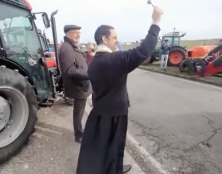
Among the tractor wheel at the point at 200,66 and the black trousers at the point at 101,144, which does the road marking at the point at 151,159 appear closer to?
the black trousers at the point at 101,144

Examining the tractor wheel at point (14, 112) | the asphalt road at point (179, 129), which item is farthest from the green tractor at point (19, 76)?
the asphalt road at point (179, 129)

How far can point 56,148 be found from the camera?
3.18 meters

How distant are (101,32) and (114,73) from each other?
14.8 inches

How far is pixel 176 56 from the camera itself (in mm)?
13602

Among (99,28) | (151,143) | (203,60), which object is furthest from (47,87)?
(203,60)

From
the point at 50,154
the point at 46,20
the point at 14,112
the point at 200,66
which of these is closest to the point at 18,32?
the point at 46,20

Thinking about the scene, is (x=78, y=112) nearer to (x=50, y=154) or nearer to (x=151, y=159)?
(x=50, y=154)

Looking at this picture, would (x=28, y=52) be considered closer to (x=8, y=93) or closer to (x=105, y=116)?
(x=8, y=93)

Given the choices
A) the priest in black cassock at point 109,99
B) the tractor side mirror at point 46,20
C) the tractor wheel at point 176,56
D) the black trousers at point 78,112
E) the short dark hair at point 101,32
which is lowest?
the tractor wheel at point 176,56

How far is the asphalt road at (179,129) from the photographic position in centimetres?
284

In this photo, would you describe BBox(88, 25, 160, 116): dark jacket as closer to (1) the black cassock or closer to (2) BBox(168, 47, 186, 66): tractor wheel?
(1) the black cassock

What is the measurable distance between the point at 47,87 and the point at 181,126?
8.46ft

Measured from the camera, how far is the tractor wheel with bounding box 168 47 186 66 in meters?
13.4

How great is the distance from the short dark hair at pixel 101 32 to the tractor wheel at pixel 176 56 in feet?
40.6
